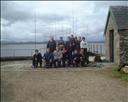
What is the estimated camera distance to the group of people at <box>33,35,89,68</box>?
677 inches

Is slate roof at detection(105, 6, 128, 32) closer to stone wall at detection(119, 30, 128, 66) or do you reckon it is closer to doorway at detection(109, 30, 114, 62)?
stone wall at detection(119, 30, 128, 66)

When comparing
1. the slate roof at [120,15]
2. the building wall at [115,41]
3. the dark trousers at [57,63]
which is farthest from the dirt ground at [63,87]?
the slate roof at [120,15]

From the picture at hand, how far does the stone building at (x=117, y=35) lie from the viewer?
58.1ft

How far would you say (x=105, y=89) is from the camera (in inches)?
435

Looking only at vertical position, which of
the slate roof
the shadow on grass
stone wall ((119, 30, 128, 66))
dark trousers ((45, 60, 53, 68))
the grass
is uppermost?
the slate roof

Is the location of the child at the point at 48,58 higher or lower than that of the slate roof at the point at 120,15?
lower

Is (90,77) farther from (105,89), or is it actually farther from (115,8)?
(115,8)

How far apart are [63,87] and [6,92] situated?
2053mm

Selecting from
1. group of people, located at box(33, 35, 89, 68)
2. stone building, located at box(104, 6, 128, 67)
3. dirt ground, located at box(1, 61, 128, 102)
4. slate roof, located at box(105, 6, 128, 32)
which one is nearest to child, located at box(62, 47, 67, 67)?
group of people, located at box(33, 35, 89, 68)

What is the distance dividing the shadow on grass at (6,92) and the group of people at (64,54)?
5.14 m

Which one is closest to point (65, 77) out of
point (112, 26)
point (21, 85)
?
point (21, 85)

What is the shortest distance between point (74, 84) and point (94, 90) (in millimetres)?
1214

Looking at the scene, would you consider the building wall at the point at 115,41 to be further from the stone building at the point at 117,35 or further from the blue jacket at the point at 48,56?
the blue jacket at the point at 48,56

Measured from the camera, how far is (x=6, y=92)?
1048 centimetres
